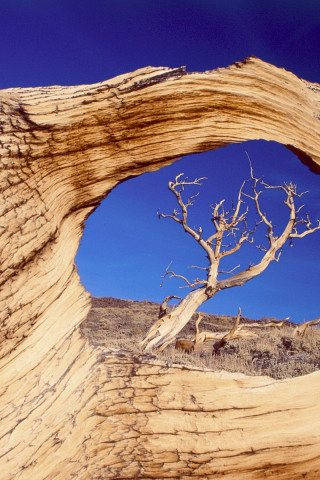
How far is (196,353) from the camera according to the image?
1264cm

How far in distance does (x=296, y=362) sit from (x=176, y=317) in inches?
132

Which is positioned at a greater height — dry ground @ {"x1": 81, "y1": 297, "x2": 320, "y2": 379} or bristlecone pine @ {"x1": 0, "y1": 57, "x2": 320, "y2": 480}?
dry ground @ {"x1": 81, "y1": 297, "x2": 320, "y2": 379}

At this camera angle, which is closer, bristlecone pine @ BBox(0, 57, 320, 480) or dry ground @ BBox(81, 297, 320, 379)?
bristlecone pine @ BBox(0, 57, 320, 480)

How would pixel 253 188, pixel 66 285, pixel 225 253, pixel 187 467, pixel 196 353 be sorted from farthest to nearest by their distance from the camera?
pixel 253 188, pixel 225 253, pixel 196 353, pixel 66 285, pixel 187 467

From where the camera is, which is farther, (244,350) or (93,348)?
(244,350)

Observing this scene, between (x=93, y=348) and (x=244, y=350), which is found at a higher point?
(x=244, y=350)

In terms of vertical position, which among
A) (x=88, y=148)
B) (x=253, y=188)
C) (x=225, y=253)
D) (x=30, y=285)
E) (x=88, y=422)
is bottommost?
(x=88, y=422)

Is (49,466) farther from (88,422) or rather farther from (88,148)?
(88,148)

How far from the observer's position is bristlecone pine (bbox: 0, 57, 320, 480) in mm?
2945

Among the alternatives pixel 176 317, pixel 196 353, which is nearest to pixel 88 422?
pixel 176 317

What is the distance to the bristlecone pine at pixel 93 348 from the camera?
2945 mm

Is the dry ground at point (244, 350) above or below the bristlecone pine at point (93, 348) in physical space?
above

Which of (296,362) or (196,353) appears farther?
(196,353)

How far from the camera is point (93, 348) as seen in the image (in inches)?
131
